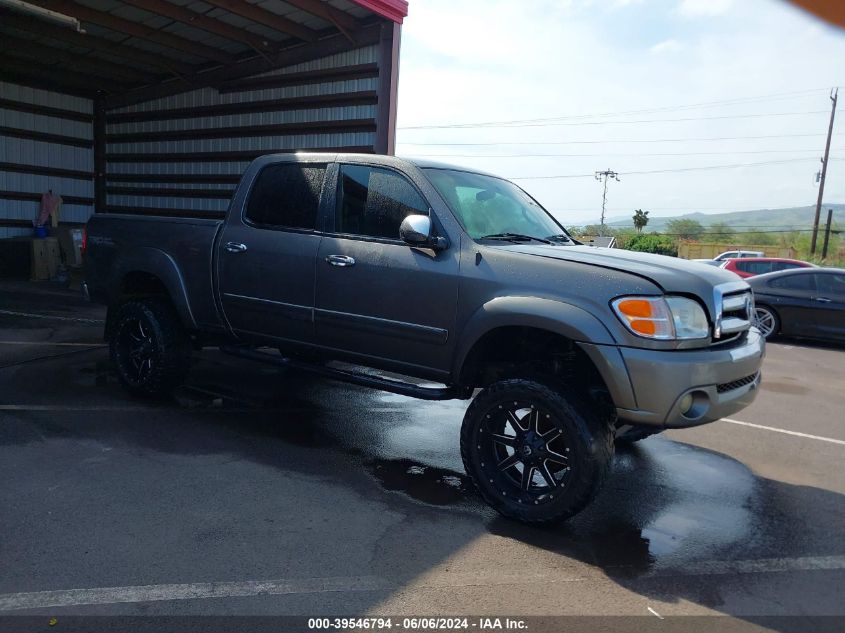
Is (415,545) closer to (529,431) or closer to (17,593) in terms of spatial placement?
(529,431)

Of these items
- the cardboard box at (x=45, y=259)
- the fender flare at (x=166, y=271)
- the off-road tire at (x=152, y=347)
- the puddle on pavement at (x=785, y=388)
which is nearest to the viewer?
the fender flare at (x=166, y=271)

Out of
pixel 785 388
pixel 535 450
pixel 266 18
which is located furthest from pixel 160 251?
pixel 266 18

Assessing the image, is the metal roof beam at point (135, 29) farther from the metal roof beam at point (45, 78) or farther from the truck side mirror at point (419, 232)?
the truck side mirror at point (419, 232)

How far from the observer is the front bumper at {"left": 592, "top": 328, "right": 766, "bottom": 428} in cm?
369

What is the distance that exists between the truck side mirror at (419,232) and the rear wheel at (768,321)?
9529mm

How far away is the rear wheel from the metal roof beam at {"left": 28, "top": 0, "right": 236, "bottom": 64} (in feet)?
37.5

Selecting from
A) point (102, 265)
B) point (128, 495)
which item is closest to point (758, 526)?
point (128, 495)

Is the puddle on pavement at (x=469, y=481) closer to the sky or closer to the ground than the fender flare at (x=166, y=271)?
closer to the ground

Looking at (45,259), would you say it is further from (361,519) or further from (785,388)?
(785,388)

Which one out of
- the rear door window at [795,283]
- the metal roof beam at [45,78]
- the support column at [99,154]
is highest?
the metal roof beam at [45,78]

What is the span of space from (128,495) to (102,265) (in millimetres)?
3007

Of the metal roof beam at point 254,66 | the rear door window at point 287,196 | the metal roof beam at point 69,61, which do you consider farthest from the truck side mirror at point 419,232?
the metal roof beam at point 69,61

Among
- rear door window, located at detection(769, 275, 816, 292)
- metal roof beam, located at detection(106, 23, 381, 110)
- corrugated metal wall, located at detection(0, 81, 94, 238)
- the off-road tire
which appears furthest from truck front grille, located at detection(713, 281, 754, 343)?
corrugated metal wall, located at detection(0, 81, 94, 238)

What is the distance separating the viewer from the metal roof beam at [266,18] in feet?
39.0
